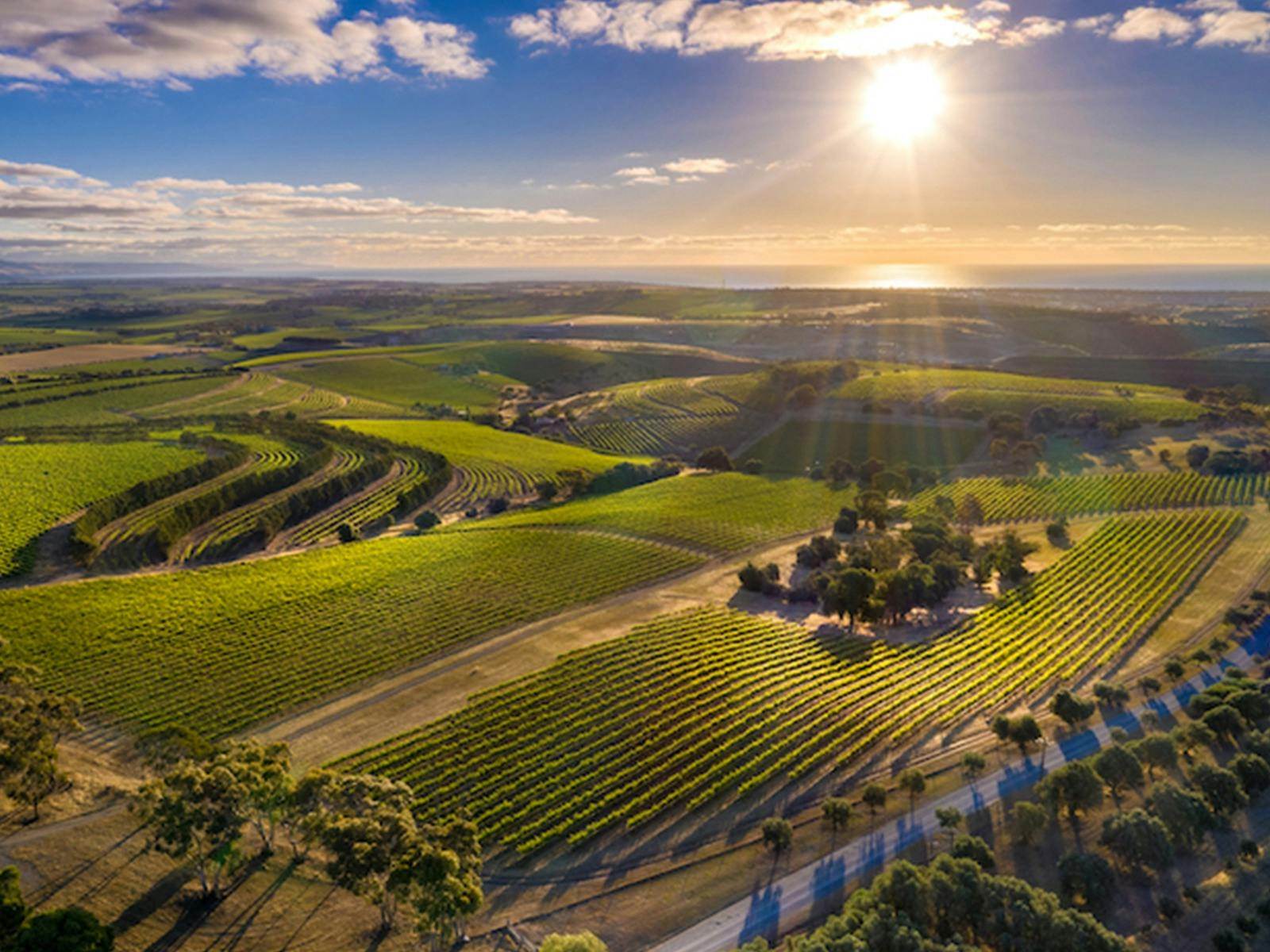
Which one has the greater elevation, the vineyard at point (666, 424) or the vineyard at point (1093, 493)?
the vineyard at point (666, 424)

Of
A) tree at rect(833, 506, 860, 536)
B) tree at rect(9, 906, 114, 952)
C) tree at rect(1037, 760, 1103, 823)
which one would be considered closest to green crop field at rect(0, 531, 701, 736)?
tree at rect(9, 906, 114, 952)

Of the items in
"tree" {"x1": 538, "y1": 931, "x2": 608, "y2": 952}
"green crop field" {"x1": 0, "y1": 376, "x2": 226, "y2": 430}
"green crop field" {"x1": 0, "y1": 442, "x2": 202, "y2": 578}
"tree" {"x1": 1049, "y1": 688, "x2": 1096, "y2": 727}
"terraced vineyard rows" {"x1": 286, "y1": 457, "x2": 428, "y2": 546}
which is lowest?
"tree" {"x1": 1049, "y1": 688, "x2": 1096, "y2": 727}

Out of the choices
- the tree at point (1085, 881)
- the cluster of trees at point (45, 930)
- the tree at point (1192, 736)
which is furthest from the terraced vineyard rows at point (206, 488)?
the tree at point (1192, 736)

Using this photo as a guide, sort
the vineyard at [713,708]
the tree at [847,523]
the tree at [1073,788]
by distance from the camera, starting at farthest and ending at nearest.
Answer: the tree at [847,523] → the vineyard at [713,708] → the tree at [1073,788]

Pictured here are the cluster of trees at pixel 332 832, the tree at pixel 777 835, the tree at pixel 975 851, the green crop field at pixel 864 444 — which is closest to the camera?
the cluster of trees at pixel 332 832

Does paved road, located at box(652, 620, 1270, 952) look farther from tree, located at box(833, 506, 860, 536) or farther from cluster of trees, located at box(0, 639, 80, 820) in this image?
tree, located at box(833, 506, 860, 536)

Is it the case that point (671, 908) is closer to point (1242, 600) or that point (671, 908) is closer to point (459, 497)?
point (1242, 600)

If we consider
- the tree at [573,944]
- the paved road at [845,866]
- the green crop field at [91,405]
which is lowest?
the paved road at [845,866]

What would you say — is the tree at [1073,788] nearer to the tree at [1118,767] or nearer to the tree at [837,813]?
the tree at [1118,767]
